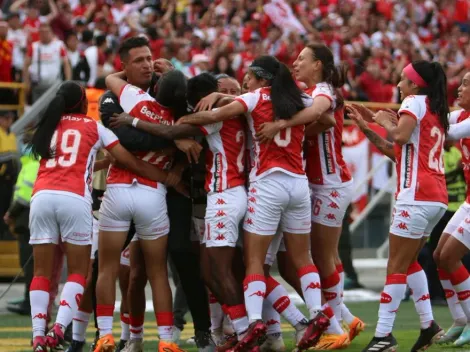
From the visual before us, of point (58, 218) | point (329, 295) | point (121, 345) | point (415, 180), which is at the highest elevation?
point (415, 180)

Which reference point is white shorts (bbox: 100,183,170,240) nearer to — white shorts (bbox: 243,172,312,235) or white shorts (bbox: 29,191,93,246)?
white shorts (bbox: 29,191,93,246)

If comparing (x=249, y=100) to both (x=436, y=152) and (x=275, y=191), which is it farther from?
(x=436, y=152)

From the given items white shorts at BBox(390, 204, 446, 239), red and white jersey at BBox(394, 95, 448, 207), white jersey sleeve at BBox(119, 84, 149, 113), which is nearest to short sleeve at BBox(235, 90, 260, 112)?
white jersey sleeve at BBox(119, 84, 149, 113)

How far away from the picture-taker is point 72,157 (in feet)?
28.2

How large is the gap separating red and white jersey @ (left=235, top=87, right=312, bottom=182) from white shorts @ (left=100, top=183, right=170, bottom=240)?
772 mm

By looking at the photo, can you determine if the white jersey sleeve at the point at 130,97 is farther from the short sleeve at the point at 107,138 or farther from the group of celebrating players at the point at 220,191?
the short sleeve at the point at 107,138

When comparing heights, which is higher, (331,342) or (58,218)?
(58,218)

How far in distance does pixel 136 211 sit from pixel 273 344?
5.41ft

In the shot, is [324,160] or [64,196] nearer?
[64,196]

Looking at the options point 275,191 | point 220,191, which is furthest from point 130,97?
point 275,191

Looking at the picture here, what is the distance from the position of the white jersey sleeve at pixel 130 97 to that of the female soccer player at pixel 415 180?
1876 millimetres

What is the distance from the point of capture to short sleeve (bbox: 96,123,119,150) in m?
8.67

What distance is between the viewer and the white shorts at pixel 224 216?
28.1 feet

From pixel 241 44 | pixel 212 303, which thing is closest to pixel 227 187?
pixel 212 303
